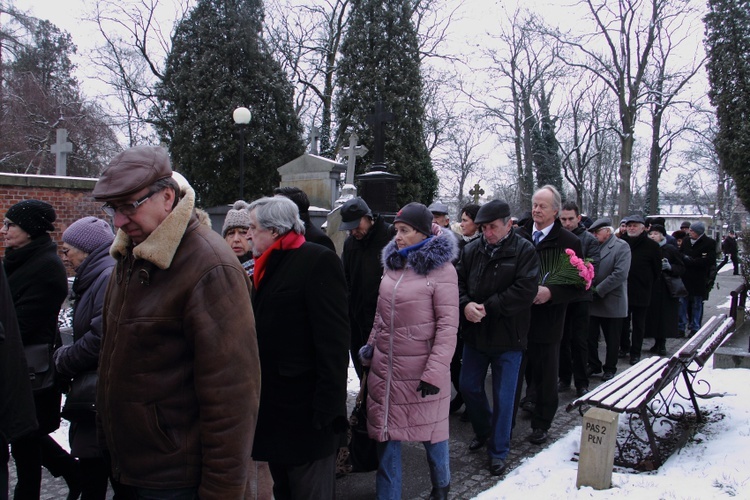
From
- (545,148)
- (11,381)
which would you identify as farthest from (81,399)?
(545,148)

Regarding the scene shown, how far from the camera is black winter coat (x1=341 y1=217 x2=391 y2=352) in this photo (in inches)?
190

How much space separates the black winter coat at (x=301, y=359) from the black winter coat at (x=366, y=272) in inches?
79.1

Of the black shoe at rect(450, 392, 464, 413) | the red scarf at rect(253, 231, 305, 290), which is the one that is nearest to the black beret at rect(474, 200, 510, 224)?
the red scarf at rect(253, 231, 305, 290)

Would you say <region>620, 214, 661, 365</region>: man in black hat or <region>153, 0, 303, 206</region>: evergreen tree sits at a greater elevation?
<region>153, 0, 303, 206</region>: evergreen tree

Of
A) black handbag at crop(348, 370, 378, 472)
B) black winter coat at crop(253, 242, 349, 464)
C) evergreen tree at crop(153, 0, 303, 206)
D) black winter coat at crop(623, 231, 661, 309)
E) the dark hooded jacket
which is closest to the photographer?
black winter coat at crop(253, 242, 349, 464)

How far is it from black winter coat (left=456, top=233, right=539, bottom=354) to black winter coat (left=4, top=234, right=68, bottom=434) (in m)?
2.71

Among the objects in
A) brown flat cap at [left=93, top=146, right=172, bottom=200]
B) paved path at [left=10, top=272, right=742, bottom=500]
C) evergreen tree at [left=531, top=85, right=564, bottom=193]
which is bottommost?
paved path at [left=10, top=272, right=742, bottom=500]

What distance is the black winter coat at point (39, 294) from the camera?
10.6 ft

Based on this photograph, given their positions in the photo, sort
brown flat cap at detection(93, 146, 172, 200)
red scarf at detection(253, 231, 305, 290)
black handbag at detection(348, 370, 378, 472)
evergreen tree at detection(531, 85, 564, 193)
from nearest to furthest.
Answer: brown flat cap at detection(93, 146, 172, 200) < red scarf at detection(253, 231, 305, 290) < black handbag at detection(348, 370, 378, 472) < evergreen tree at detection(531, 85, 564, 193)

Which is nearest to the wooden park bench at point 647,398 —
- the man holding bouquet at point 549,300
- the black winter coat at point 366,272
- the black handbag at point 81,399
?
the man holding bouquet at point 549,300

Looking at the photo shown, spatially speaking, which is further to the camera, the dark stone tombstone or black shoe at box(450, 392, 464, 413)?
the dark stone tombstone

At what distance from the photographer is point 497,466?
4156 mm

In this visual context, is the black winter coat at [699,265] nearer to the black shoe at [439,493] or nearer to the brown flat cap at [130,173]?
the black shoe at [439,493]

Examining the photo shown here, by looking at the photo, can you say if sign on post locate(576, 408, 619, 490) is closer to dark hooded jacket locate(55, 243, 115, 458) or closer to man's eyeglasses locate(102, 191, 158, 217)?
dark hooded jacket locate(55, 243, 115, 458)
